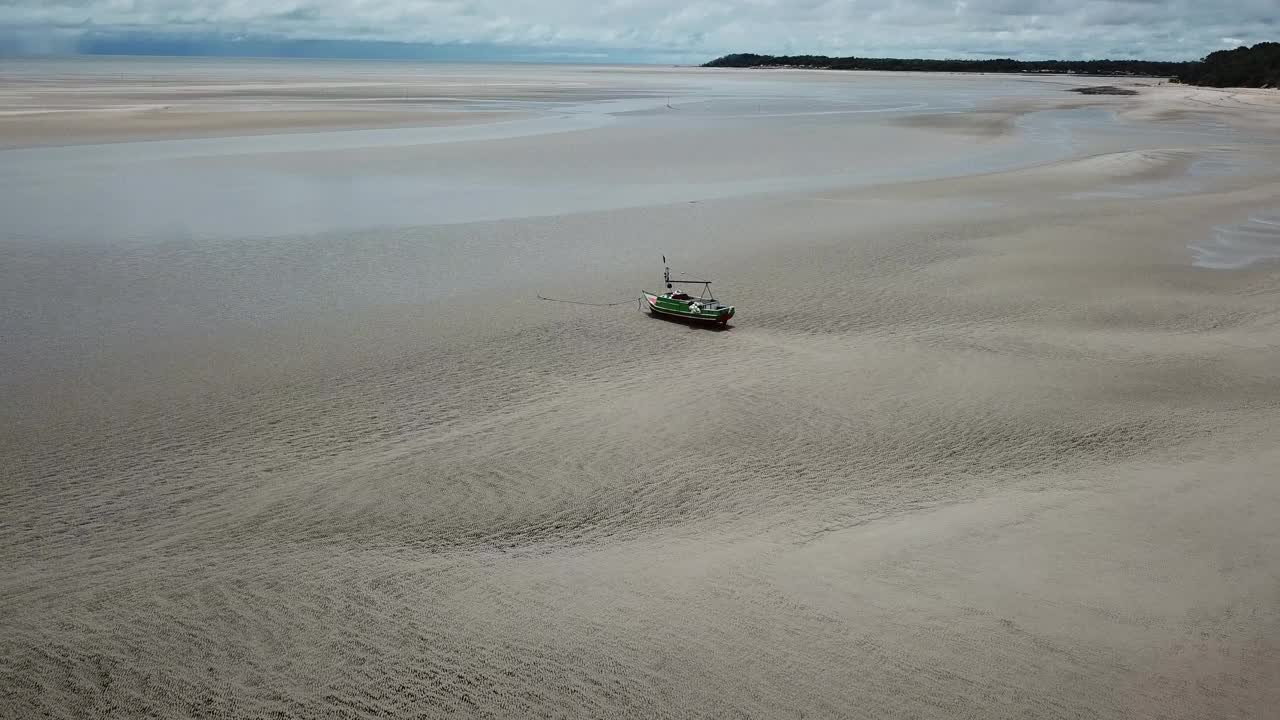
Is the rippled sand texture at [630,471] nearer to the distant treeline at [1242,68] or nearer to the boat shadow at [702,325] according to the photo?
the boat shadow at [702,325]

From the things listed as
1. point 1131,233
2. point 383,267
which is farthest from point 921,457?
point 1131,233

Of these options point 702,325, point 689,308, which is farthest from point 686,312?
point 702,325

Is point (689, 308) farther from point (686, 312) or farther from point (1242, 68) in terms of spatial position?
point (1242, 68)

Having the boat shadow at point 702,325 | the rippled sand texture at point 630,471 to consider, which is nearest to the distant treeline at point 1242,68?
the rippled sand texture at point 630,471

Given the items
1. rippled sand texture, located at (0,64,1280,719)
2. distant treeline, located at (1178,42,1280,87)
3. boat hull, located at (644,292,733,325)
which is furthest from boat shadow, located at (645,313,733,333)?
distant treeline, located at (1178,42,1280,87)

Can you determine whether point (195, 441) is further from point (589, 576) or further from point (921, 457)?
point (921, 457)

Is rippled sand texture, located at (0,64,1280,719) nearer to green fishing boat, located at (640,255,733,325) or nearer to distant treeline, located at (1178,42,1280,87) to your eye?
green fishing boat, located at (640,255,733,325)
